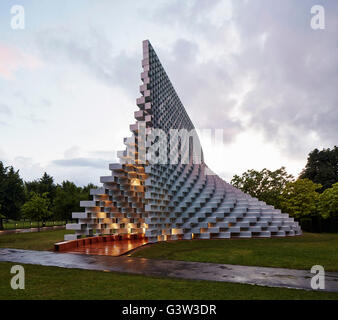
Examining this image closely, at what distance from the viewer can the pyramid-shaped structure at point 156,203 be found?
19.4 meters

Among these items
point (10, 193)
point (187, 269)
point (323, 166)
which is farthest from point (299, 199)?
point (10, 193)

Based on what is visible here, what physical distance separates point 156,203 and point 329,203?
962 inches

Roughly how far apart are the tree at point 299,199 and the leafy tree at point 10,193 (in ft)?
150

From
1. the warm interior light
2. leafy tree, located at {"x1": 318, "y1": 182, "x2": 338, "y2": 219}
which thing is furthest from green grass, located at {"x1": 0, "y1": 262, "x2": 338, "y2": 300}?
leafy tree, located at {"x1": 318, "y1": 182, "x2": 338, "y2": 219}

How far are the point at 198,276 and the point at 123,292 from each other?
9.84 ft

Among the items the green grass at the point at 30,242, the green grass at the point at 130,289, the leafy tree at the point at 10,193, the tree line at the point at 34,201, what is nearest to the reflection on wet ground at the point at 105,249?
the green grass at the point at 30,242

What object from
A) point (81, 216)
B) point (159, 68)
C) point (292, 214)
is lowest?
point (292, 214)

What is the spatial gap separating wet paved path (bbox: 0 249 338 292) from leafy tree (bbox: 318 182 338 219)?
85.2ft

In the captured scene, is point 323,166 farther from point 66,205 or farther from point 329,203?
point 66,205

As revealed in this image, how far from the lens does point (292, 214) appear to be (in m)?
34.7

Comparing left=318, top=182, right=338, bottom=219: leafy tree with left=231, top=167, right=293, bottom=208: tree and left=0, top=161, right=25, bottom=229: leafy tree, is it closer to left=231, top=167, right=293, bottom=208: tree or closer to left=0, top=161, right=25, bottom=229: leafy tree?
left=231, top=167, right=293, bottom=208: tree

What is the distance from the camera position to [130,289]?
7.15m
